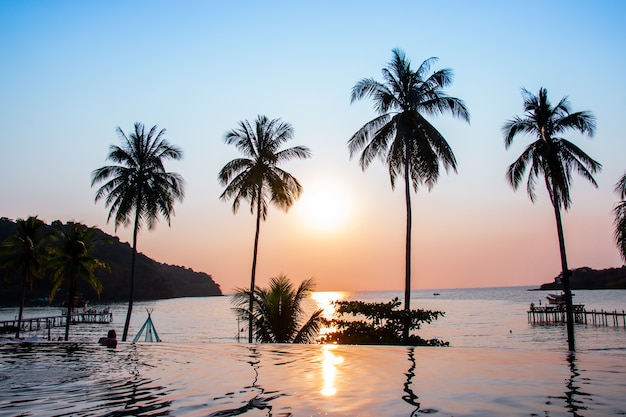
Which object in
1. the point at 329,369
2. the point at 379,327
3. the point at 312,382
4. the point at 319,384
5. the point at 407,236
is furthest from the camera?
the point at 407,236

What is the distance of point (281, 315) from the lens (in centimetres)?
2311

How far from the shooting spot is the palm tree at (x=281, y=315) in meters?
22.7

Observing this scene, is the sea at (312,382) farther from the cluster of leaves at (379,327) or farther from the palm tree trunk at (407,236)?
the palm tree trunk at (407,236)

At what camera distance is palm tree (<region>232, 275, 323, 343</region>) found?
22703mm

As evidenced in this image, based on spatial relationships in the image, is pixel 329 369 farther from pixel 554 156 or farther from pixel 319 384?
pixel 554 156

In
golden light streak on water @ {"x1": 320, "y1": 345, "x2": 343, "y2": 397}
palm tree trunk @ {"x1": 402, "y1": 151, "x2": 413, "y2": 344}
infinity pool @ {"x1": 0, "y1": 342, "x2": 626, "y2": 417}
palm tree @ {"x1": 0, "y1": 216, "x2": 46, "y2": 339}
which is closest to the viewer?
infinity pool @ {"x1": 0, "y1": 342, "x2": 626, "y2": 417}

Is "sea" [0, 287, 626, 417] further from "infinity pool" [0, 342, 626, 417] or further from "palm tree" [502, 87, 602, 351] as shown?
"palm tree" [502, 87, 602, 351]

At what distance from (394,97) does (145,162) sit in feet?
55.8

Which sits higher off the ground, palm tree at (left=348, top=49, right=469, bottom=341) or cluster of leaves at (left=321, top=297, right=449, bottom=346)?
palm tree at (left=348, top=49, right=469, bottom=341)

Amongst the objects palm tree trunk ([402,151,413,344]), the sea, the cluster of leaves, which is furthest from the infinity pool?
palm tree trunk ([402,151,413,344])

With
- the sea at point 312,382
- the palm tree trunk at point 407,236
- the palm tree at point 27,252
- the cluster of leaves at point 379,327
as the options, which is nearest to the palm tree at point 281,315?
the cluster of leaves at point 379,327

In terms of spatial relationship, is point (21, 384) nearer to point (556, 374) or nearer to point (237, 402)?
point (237, 402)

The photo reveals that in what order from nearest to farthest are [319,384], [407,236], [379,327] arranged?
[319,384]
[379,327]
[407,236]

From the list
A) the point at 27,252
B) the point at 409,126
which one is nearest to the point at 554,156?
the point at 409,126
